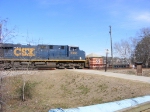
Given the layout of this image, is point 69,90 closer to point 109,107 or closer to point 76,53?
point 109,107

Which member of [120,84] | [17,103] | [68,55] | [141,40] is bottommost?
[17,103]

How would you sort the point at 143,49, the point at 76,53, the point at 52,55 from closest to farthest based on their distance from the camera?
the point at 52,55, the point at 76,53, the point at 143,49

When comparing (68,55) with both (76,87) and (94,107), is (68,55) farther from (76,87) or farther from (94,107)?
(94,107)

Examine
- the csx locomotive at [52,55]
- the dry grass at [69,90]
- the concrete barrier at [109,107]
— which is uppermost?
the csx locomotive at [52,55]

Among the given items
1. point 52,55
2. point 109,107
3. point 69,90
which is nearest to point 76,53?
point 52,55

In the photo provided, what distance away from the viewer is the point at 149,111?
20.7 feet

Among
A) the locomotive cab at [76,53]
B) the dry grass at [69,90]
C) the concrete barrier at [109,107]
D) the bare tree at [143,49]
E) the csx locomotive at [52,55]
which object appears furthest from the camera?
the bare tree at [143,49]

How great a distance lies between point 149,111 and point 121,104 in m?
0.86

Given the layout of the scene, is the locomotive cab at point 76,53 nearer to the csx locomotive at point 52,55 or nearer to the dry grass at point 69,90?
the csx locomotive at point 52,55

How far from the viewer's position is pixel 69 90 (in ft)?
69.2

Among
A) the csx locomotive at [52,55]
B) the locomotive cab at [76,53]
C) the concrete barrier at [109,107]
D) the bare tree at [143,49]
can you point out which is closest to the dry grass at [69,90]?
the csx locomotive at [52,55]

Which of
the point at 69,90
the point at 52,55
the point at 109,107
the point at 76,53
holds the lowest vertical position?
the point at 69,90

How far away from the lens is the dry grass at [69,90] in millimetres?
14983

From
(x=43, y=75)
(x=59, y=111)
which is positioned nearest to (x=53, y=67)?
(x=43, y=75)
